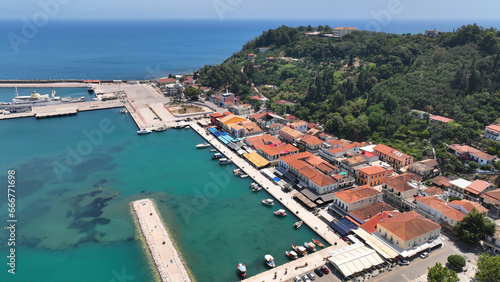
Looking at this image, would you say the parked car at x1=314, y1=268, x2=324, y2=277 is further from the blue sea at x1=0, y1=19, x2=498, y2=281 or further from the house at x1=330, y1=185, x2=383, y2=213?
the house at x1=330, y1=185, x2=383, y2=213

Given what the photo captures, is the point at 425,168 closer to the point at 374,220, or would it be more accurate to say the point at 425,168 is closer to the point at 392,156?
the point at 392,156

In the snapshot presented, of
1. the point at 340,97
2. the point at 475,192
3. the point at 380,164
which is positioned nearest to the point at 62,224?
the point at 380,164

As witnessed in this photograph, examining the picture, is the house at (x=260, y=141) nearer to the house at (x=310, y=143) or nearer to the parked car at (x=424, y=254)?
the house at (x=310, y=143)

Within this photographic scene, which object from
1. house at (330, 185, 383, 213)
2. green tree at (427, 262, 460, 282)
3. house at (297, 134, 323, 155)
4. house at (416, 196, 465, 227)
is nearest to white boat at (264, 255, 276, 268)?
house at (330, 185, 383, 213)

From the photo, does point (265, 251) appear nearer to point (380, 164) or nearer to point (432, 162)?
point (380, 164)

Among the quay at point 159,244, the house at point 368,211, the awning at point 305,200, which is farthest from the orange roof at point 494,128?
the quay at point 159,244

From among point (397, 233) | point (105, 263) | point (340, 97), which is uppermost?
point (340, 97)
